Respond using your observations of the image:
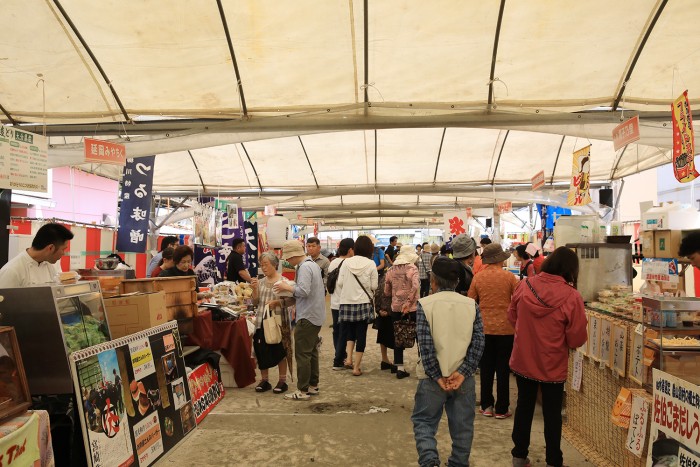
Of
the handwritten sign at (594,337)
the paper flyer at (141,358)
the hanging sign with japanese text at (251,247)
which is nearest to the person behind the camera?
the paper flyer at (141,358)

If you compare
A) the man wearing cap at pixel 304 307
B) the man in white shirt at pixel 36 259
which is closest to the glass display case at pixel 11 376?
the man in white shirt at pixel 36 259

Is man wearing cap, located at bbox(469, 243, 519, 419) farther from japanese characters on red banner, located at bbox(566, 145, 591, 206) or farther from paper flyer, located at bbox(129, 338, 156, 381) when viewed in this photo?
japanese characters on red banner, located at bbox(566, 145, 591, 206)

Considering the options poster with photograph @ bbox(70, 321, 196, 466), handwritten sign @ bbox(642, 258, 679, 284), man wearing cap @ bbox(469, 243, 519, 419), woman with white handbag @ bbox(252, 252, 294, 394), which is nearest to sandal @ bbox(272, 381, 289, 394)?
woman with white handbag @ bbox(252, 252, 294, 394)

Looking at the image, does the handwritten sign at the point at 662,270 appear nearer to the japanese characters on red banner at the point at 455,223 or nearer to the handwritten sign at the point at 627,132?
the handwritten sign at the point at 627,132

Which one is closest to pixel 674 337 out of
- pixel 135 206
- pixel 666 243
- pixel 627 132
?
pixel 666 243

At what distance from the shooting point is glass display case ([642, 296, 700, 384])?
9.67 ft

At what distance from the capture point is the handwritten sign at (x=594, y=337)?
165 inches

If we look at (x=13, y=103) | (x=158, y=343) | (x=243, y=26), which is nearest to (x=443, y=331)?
(x=158, y=343)

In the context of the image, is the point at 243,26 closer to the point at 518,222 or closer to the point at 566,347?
the point at 566,347

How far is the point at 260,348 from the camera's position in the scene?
5855 millimetres

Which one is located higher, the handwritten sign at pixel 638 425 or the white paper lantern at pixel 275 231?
the white paper lantern at pixel 275 231

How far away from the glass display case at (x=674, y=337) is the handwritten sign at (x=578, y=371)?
4.30 ft

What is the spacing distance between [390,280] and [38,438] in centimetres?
466

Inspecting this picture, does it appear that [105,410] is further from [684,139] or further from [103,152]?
[684,139]
